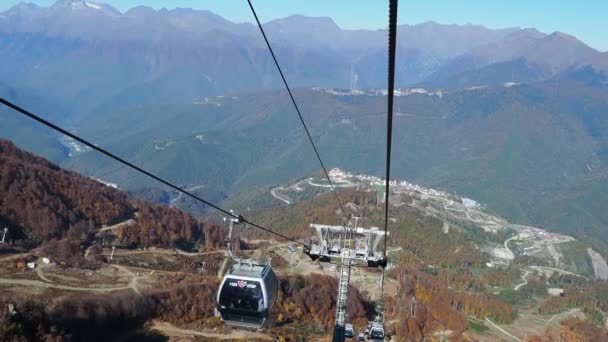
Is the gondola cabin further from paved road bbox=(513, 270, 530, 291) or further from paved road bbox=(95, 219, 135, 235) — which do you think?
paved road bbox=(513, 270, 530, 291)

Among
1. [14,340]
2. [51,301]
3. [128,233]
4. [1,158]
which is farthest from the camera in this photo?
[1,158]

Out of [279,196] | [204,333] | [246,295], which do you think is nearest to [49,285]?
[204,333]

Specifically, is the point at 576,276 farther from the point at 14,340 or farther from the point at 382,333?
the point at 14,340

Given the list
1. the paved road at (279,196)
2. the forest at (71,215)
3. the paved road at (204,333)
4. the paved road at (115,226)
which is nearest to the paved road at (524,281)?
the forest at (71,215)

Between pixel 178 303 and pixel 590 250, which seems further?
pixel 590 250

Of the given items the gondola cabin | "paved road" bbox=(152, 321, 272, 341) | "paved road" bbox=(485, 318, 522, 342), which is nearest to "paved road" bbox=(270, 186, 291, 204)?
"paved road" bbox=(485, 318, 522, 342)

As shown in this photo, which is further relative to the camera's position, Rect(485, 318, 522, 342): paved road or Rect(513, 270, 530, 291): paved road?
Rect(513, 270, 530, 291): paved road

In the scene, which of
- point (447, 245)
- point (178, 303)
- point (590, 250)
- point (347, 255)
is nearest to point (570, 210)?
point (590, 250)

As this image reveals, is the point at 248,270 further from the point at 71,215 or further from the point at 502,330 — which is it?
the point at 502,330
